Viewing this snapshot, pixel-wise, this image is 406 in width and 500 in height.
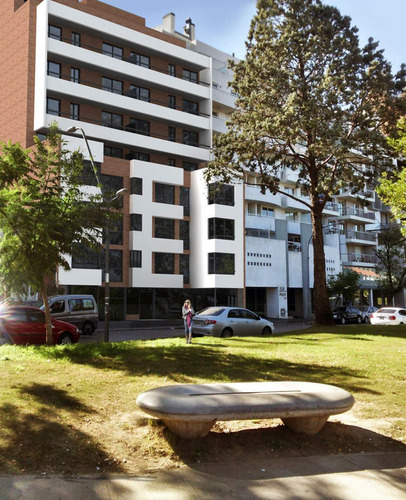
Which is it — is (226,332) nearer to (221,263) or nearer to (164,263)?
(164,263)

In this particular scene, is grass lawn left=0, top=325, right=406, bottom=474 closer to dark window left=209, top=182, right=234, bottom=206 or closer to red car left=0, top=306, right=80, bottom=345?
red car left=0, top=306, right=80, bottom=345

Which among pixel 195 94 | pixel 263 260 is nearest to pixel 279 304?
pixel 263 260

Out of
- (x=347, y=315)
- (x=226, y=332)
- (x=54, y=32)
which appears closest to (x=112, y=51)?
(x=54, y=32)

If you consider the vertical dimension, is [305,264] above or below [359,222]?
below

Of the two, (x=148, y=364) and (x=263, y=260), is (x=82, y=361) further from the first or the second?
(x=263, y=260)

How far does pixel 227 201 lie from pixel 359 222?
2973cm

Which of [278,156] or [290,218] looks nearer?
[278,156]

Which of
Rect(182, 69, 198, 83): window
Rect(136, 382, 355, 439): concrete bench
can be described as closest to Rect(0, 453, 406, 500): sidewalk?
Rect(136, 382, 355, 439): concrete bench

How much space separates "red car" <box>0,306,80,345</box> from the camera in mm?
16750

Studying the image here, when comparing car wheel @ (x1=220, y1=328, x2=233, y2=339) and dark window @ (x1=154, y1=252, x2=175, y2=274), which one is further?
dark window @ (x1=154, y1=252, x2=175, y2=274)

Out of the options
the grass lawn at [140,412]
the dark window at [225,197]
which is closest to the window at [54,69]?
the dark window at [225,197]

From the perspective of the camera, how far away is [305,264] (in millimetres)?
51031

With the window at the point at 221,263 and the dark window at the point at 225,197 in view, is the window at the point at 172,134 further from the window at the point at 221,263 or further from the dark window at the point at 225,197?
the window at the point at 221,263

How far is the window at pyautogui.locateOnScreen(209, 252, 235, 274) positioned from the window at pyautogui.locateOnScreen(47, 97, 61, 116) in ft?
54.7
